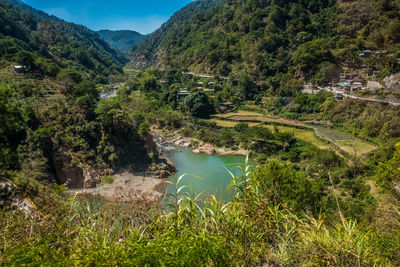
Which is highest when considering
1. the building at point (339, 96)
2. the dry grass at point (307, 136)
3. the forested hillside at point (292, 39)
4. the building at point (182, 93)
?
the forested hillside at point (292, 39)

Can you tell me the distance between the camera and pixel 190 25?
7919 centimetres

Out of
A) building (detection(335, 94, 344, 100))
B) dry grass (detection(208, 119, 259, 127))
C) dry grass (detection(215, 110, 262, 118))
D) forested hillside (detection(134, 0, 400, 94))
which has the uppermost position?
forested hillside (detection(134, 0, 400, 94))

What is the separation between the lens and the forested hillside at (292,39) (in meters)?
34.4

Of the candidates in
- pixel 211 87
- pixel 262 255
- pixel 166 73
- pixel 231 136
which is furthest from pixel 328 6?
pixel 262 255

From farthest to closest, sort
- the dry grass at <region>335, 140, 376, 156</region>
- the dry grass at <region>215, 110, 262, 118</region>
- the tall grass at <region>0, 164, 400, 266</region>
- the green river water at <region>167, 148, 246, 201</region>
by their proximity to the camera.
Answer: the dry grass at <region>215, 110, 262, 118</region>, the dry grass at <region>335, 140, 376, 156</region>, the green river water at <region>167, 148, 246, 201</region>, the tall grass at <region>0, 164, 400, 266</region>

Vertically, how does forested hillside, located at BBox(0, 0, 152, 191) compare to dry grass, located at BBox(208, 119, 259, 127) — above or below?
above

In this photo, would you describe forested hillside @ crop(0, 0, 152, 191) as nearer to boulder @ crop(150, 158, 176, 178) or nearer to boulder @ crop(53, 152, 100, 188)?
boulder @ crop(53, 152, 100, 188)

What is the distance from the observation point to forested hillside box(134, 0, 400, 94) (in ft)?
113

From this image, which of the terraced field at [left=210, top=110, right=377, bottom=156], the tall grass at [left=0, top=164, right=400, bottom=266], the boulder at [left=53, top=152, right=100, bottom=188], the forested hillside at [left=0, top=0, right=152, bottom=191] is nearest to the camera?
the tall grass at [left=0, top=164, right=400, bottom=266]

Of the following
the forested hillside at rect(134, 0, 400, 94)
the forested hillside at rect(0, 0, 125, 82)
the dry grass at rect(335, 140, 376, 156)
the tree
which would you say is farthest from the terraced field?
the forested hillside at rect(0, 0, 125, 82)

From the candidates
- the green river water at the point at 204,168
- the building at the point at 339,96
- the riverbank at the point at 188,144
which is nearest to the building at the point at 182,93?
the riverbank at the point at 188,144

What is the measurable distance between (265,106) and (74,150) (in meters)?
24.4

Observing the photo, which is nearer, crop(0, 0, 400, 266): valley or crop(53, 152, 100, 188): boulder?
crop(0, 0, 400, 266): valley

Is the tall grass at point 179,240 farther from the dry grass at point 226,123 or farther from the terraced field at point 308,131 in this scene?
the dry grass at point 226,123
